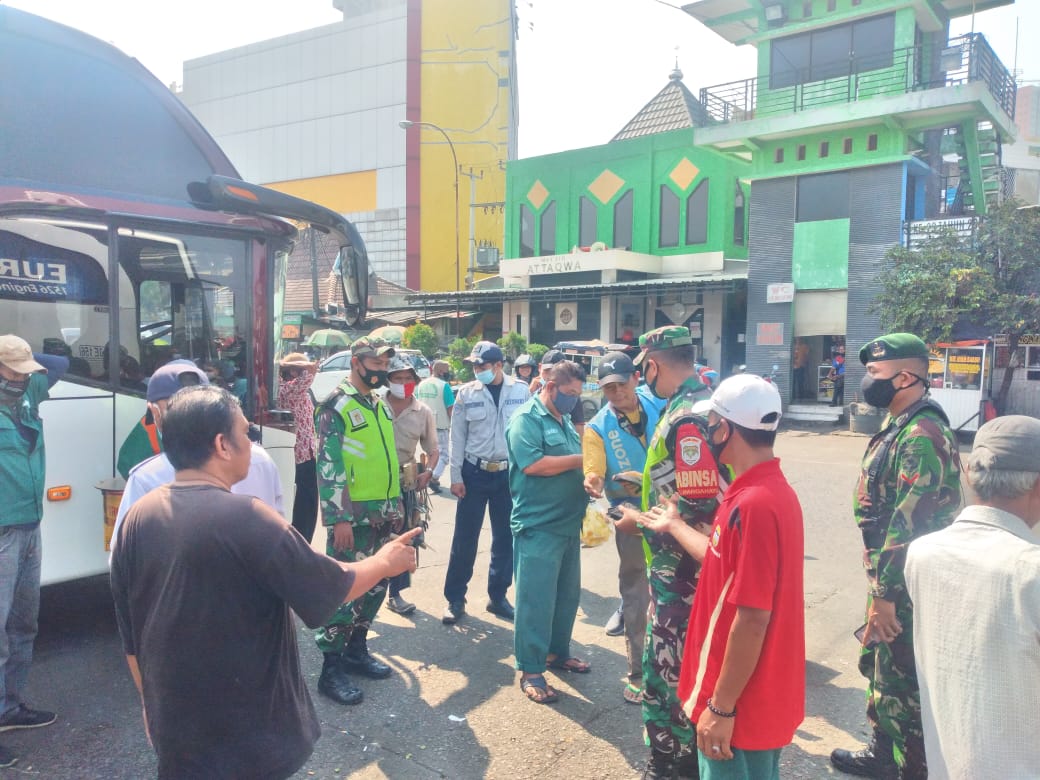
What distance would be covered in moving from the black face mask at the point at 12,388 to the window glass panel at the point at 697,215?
73.0 feet

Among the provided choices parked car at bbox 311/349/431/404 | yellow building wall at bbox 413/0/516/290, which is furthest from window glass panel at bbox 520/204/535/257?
yellow building wall at bbox 413/0/516/290

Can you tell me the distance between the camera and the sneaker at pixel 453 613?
5.31m

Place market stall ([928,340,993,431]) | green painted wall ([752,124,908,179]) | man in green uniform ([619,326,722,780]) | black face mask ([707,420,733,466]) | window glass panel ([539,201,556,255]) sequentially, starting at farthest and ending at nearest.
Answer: window glass panel ([539,201,556,255]), green painted wall ([752,124,908,179]), market stall ([928,340,993,431]), man in green uniform ([619,326,722,780]), black face mask ([707,420,733,466])

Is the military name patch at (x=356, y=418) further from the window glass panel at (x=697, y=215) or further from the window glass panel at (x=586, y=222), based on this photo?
the window glass panel at (x=586, y=222)

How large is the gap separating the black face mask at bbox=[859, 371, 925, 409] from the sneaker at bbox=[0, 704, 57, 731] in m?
4.24

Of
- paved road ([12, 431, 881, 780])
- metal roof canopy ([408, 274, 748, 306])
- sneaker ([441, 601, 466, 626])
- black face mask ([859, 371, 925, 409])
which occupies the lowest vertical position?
paved road ([12, 431, 881, 780])

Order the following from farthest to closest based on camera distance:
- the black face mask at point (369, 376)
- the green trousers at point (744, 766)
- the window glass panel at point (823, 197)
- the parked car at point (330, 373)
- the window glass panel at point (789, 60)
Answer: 1. the window glass panel at point (789, 60)
2. the window glass panel at point (823, 197)
3. the parked car at point (330, 373)
4. the black face mask at point (369, 376)
5. the green trousers at point (744, 766)

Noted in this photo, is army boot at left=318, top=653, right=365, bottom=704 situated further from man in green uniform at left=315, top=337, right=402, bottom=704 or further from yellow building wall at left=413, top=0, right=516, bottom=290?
yellow building wall at left=413, top=0, right=516, bottom=290

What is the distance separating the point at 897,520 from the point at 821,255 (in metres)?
17.8

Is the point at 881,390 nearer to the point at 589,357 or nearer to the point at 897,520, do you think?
the point at 897,520

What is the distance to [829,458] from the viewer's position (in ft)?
44.2

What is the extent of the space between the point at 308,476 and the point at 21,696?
254 centimetres

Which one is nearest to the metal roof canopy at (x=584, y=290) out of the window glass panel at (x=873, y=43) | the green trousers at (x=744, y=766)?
the window glass panel at (x=873, y=43)

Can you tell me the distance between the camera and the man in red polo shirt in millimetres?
2197
